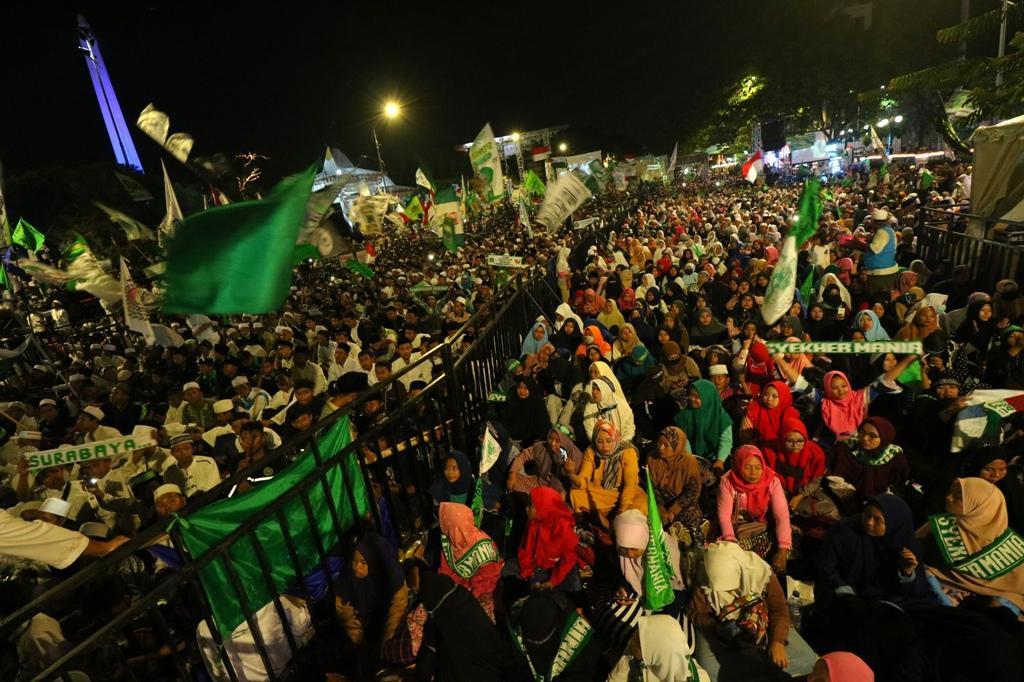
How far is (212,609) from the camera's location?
105 inches

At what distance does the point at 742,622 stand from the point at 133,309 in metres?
10.4

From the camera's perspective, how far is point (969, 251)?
27.8ft

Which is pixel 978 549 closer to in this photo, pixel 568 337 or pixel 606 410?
pixel 606 410

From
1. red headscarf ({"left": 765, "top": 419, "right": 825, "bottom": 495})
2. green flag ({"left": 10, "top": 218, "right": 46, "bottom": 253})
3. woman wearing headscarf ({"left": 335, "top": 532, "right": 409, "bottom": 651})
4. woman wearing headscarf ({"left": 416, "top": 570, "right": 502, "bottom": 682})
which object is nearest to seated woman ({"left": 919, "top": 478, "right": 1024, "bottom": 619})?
red headscarf ({"left": 765, "top": 419, "right": 825, "bottom": 495})

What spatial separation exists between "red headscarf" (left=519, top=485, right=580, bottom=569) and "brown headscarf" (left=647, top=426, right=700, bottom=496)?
3.28ft

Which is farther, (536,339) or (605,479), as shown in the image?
(536,339)

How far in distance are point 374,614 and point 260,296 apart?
2315 millimetres

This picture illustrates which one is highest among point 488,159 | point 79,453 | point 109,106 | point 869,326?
point 109,106

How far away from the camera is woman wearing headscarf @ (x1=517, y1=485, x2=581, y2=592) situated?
3.77 m

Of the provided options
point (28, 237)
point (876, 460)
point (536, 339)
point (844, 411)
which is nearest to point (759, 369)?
point (844, 411)

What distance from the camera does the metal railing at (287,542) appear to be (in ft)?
7.09

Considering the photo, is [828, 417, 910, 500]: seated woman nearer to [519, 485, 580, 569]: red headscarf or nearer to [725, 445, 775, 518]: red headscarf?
[725, 445, 775, 518]: red headscarf

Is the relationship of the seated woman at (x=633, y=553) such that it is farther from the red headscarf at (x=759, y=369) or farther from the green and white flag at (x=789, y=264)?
the green and white flag at (x=789, y=264)

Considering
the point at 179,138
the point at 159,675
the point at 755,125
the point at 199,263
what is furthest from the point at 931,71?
the point at 755,125
